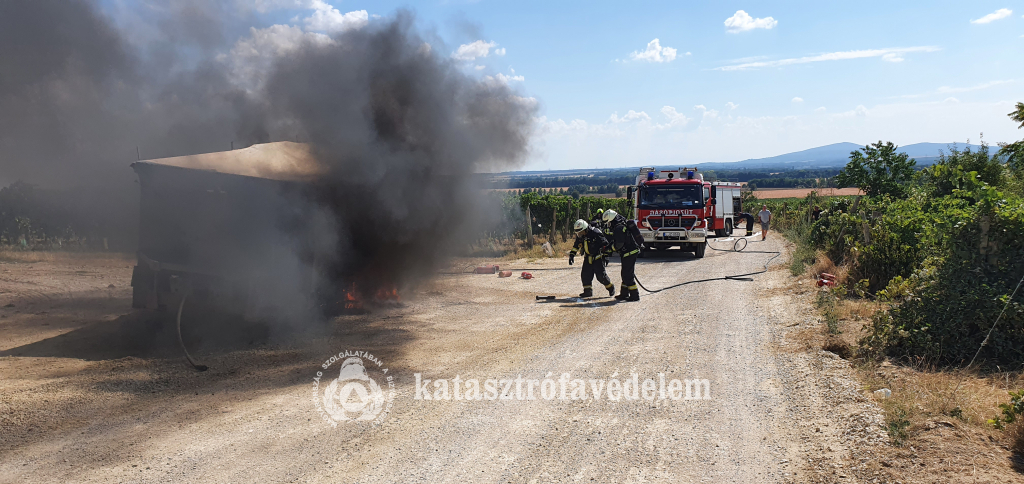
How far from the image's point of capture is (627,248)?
37.1 ft

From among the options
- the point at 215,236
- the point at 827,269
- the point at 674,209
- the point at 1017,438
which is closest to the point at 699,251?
the point at 674,209

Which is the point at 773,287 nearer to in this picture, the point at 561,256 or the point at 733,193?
the point at 561,256

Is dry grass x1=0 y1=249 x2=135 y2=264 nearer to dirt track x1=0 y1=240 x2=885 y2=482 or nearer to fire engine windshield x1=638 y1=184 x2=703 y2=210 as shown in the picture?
dirt track x1=0 y1=240 x2=885 y2=482

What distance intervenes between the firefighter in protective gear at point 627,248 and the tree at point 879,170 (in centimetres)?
775

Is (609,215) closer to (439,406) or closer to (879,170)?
(439,406)

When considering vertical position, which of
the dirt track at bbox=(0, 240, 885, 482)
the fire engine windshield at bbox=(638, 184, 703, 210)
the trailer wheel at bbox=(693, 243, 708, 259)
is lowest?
the dirt track at bbox=(0, 240, 885, 482)

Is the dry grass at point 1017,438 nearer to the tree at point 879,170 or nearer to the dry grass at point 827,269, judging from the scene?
the dry grass at point 827,269

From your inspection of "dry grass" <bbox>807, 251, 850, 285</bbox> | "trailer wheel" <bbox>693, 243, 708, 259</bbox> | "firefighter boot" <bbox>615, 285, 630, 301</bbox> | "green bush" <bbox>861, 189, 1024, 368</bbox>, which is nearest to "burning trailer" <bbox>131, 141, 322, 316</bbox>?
"firefighter boot" <bbox>615, 285, 630, 301</bbox>

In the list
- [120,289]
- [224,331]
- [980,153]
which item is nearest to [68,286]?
[120,289]

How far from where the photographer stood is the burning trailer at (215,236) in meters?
8.27

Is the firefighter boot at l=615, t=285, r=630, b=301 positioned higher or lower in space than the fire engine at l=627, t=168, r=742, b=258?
lower

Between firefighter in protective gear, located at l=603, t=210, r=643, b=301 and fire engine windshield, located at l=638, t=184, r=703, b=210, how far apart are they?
306 inches

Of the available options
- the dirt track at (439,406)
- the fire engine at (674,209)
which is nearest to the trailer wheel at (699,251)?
the fire engine at (674,209)

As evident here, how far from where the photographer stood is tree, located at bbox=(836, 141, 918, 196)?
15430 millimetres
